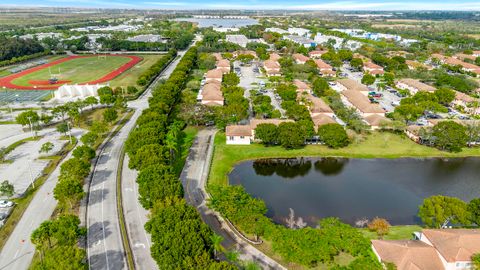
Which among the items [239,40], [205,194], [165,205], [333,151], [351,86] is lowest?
[333,151]

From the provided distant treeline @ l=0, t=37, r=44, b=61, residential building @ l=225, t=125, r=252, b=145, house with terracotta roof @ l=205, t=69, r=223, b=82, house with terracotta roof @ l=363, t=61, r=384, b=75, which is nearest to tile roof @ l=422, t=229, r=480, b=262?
residential building @ l=225, t=125, r=252, b=145

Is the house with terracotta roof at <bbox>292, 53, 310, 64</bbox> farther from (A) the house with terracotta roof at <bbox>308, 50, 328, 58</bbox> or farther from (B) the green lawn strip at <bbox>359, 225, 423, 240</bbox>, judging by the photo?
(B) the green lawn strip at <bbox>359, 225, 423, 240</bbox>

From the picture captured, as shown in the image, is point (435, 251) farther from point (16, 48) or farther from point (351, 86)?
point (16, 48)

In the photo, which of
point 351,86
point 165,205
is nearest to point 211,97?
point 351,86

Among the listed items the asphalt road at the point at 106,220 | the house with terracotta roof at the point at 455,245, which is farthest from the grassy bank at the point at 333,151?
the house with terracotta roof at the point at 455,245

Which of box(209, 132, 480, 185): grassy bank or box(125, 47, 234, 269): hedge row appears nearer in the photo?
box(125, 47, 234, 269): hedge row

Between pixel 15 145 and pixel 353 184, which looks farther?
pixel 15 145

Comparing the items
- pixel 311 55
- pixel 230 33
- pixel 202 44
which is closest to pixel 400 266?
pixel 311 55

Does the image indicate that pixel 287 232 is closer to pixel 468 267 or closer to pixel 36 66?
pixel 468 267
